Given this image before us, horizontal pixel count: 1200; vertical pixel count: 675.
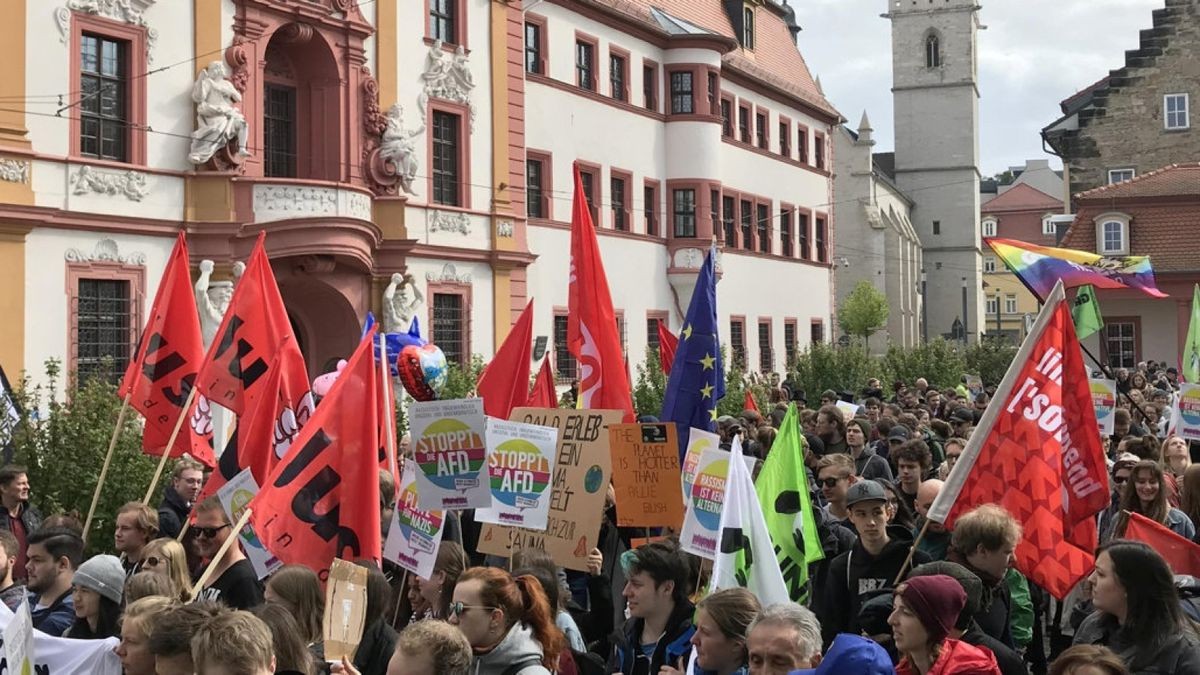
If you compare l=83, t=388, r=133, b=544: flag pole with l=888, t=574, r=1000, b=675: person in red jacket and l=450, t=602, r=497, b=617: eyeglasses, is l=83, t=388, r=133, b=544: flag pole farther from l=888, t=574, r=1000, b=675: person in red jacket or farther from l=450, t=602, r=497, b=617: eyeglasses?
l=888, t=574, r=1000, b=675: person in red jacket

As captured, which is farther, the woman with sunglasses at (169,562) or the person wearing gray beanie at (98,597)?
the woman with sunglasses at (169,562)

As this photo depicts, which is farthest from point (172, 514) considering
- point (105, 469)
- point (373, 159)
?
point (373, 159)

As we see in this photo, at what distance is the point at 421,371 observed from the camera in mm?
22094

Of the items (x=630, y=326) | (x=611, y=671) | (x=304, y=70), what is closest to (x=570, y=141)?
(x=630, y=326)

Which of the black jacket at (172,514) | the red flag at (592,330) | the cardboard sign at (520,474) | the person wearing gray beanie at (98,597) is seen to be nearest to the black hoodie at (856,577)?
the cardboard sign at (520,474)

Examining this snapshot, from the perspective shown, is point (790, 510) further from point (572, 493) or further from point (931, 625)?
point (931, 625)

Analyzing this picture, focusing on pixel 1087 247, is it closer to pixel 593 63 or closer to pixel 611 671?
pixel 593 63

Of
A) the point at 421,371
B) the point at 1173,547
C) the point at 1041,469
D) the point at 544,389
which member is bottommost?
the point at 1173,547

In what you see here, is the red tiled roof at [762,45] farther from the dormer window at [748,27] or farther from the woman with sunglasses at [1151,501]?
the woman with sunglasses at [1151,501]

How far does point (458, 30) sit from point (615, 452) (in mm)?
21451

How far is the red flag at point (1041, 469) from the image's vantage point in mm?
7902

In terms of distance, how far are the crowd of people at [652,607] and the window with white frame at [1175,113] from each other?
156 feet

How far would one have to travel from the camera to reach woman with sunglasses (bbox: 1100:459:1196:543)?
9.02 meters

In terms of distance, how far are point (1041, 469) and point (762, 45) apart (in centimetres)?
4000
